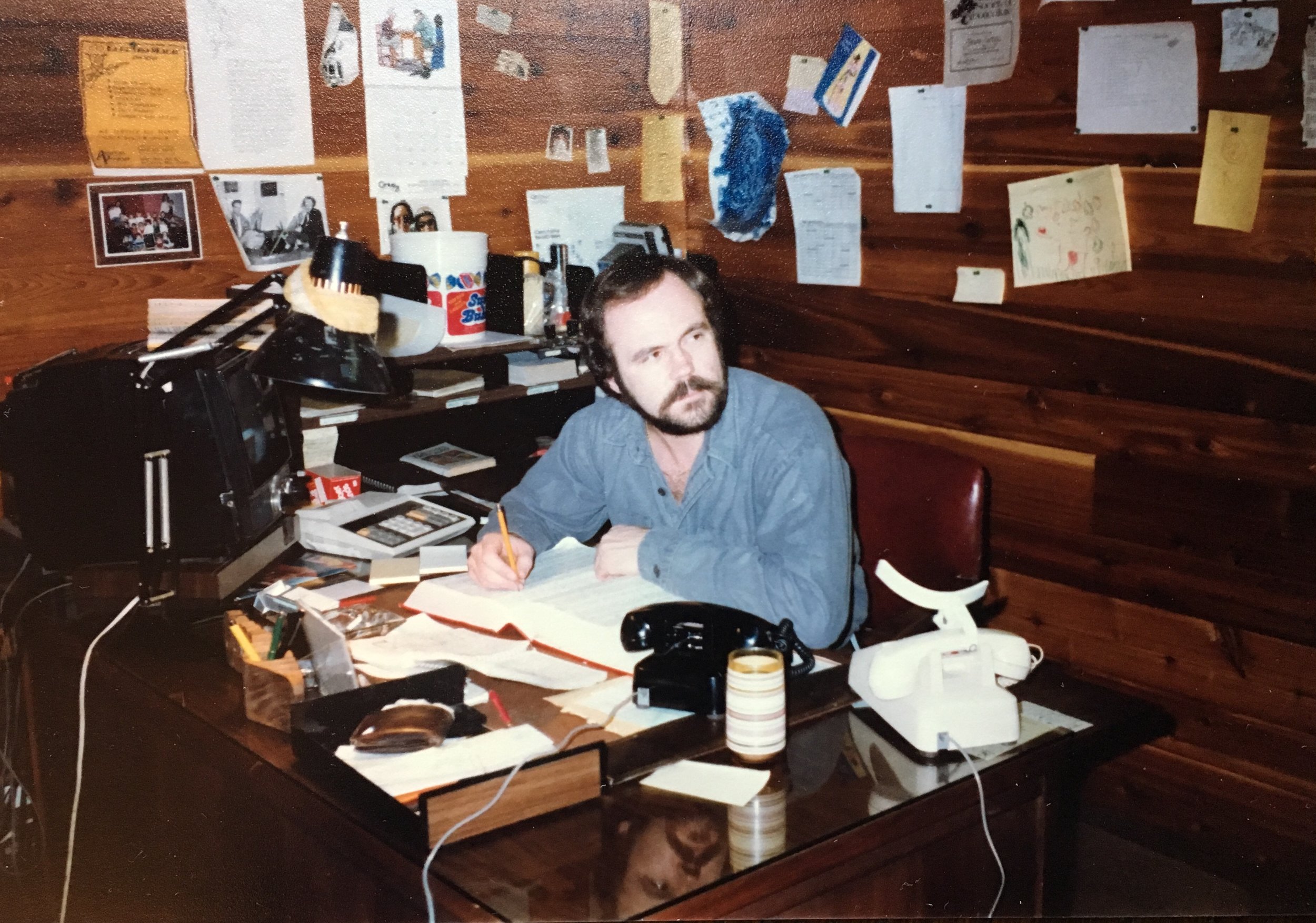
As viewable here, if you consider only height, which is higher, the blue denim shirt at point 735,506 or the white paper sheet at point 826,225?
the white paper sheet at point 826,225

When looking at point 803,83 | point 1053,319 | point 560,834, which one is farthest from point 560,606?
point 803,83

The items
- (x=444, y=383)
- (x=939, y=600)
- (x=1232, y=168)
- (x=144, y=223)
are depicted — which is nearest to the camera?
(x=939, y=600)

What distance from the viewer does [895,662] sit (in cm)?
129

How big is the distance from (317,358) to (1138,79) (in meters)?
1.63

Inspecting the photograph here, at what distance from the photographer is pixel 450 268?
98.3 inches

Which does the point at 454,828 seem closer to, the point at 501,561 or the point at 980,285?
A: the point at 501,561

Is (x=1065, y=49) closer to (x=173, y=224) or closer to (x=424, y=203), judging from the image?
(x=424, y=203)

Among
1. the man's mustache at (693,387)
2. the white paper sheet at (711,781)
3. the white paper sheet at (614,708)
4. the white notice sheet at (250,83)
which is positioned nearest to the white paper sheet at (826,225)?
the man's mustache at (693,387)

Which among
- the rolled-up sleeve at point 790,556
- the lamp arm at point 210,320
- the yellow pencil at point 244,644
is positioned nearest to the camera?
the yellow pencil at point 244,644

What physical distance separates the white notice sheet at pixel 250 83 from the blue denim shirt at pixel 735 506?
0.91 metres

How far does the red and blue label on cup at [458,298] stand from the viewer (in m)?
2.50

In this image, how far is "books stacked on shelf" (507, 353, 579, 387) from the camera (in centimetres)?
258

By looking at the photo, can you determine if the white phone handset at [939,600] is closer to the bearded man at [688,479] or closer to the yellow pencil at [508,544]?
the bearded man at [688,479]

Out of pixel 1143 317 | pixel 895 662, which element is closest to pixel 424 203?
pixel 1143 317
